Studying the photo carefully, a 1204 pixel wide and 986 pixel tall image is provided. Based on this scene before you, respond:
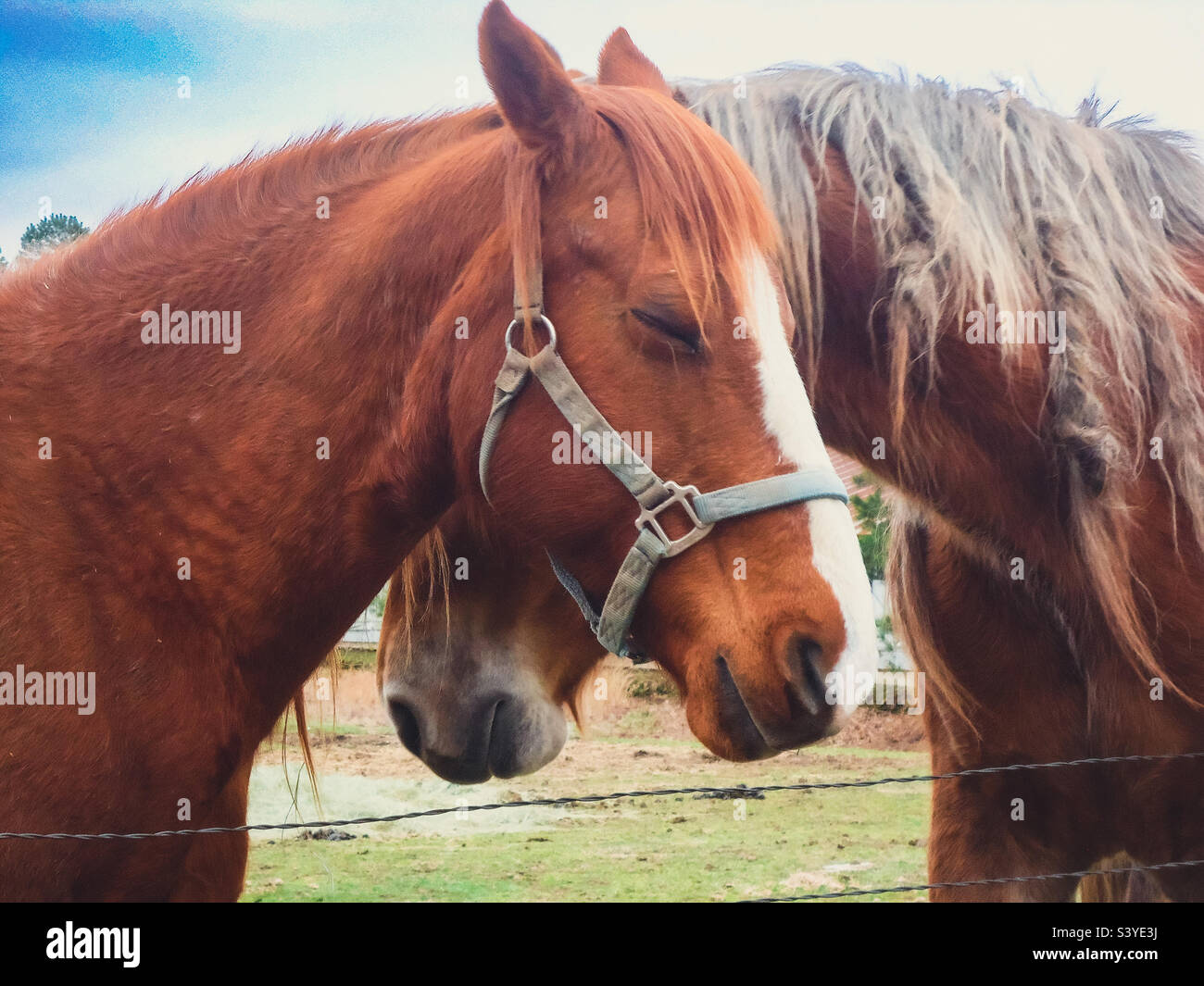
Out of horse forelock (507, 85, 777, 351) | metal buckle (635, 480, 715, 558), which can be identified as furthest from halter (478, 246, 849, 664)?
horse forelock (507, 85, 777, 351)

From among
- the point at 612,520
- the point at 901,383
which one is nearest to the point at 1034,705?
the point at 901,383

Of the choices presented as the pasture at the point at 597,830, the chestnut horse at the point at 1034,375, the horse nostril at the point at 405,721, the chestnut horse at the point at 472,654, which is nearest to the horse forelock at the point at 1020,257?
the chestnut horse at the point at 1034,375

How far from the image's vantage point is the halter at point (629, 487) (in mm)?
1910

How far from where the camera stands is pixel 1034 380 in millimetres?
2689

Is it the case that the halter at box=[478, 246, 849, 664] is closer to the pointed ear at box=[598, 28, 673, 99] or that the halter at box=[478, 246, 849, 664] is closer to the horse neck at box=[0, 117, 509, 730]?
the horse neck at box=[0, 117, 509, 730]

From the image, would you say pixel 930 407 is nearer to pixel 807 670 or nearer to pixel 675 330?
pixel 675 330

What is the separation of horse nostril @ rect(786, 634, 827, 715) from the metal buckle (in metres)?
0.26

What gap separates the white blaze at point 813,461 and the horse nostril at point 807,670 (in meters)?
0.04

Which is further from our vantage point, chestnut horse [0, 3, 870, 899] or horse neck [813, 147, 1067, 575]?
horse neck [813, 147, 1067, 575]

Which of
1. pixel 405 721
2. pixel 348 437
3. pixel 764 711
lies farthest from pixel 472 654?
pixel 764 711

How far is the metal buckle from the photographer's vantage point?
1946 mm

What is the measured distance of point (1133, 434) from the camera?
2729 mm

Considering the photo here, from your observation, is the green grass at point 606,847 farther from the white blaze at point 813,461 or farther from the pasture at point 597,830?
the white blaze at point 813,461

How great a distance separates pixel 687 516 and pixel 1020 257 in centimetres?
138
